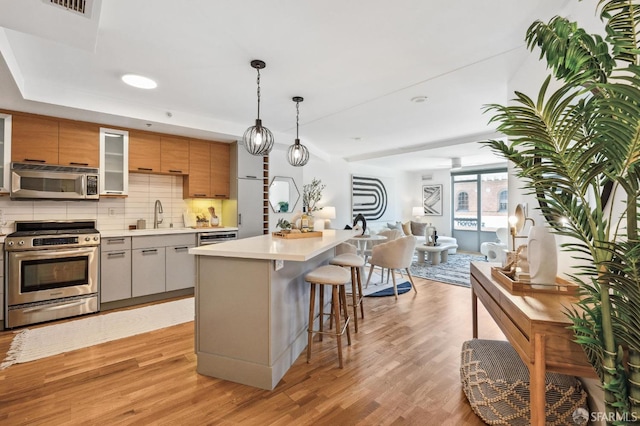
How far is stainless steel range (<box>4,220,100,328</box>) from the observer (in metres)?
3.14

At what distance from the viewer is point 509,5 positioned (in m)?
1.96

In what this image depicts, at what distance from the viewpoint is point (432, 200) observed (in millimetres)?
9625

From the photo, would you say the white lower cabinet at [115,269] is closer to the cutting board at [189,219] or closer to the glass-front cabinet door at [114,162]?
the glass-front cabinet door at [114,162]

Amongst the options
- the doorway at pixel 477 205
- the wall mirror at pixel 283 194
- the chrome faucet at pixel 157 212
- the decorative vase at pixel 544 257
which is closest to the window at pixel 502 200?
the doorway at pixel 477 205

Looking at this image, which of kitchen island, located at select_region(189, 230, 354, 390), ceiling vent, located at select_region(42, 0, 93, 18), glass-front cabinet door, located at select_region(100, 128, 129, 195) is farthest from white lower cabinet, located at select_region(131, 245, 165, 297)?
ceiling vent, located at select_region(42, 0, 93, 18)

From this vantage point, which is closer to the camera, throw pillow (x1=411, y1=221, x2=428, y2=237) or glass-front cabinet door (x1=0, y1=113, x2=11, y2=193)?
glass-front cabinet door (x1=0, y1=113, x2=11, y2=193)

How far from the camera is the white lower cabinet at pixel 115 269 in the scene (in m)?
3.64

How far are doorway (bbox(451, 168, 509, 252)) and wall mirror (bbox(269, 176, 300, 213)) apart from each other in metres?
5.66

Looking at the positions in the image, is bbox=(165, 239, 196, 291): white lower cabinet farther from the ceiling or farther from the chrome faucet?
the ceiling

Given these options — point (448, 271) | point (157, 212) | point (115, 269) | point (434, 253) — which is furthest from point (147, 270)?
point (434, 253)

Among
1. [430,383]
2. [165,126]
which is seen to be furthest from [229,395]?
[165,126]

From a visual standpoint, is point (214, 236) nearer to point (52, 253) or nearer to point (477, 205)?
point (52, 253)

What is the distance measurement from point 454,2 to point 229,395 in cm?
301

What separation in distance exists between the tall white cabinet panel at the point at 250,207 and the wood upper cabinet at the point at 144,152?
124 cm
